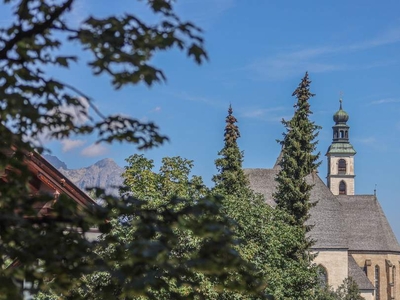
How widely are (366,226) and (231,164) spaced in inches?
1306

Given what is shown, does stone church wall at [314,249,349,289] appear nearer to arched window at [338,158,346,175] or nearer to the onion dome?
arched window at [338,158,346,175]

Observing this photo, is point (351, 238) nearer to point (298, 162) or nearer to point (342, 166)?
point (298, 162)

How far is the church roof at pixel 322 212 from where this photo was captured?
67.2m

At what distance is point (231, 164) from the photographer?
48.2 metres

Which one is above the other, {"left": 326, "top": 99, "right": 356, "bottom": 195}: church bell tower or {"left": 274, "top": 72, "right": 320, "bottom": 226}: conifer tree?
{"left": 326, "top": 99, "right": 356, "bottom": 195}: church bell tower

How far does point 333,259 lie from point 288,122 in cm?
2276

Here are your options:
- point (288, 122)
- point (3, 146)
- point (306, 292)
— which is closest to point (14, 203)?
point (3, 146)

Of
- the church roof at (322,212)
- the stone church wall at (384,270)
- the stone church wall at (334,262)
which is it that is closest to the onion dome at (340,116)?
the stone church wall at (384,270)

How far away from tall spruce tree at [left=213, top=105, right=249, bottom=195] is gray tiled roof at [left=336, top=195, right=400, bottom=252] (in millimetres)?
30707

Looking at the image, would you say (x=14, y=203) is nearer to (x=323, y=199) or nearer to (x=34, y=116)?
(x=34, y=116)

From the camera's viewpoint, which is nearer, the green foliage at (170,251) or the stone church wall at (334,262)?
the green foliage at (170,251)

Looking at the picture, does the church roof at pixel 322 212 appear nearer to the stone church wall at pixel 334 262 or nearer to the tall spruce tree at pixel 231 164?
the stone church wall at pixel 334 262

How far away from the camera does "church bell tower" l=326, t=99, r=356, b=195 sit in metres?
111

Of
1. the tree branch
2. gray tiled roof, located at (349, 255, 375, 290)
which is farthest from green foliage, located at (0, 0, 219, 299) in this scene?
gray tiled roof, located at (349, 255, 375, 290)
